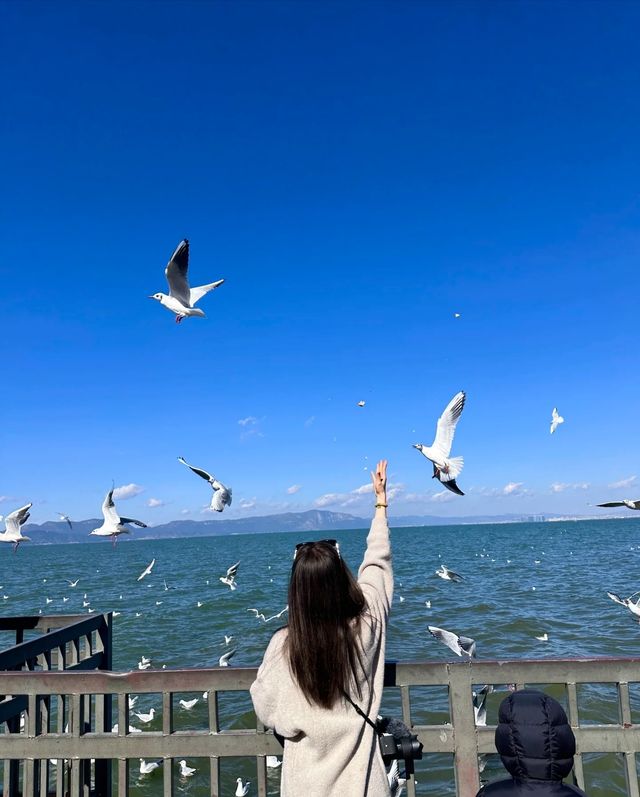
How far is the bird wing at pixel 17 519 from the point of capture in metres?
10.6

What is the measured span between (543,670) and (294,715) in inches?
48.6

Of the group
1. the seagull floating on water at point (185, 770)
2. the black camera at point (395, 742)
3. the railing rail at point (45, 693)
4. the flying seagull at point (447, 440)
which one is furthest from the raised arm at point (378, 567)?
the seagull floating on water at point (185, 770)

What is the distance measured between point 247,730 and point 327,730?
0.74 metres

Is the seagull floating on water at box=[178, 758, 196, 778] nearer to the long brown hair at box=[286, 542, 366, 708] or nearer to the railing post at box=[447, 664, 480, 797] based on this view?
the railing post at box=[447, 664, 480, 797]

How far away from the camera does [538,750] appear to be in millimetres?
2264

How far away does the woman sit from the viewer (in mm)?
2309

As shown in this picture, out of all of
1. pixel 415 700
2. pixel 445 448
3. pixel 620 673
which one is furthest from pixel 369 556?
pixel 415 700

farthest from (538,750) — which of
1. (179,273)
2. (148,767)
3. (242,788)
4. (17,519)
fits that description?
(17,519)

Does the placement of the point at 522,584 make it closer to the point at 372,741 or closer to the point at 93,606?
the point at 93,606

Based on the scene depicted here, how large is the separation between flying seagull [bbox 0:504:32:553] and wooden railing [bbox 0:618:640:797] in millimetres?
8053

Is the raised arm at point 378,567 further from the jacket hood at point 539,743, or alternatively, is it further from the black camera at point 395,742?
the jacket hood at point 539,743

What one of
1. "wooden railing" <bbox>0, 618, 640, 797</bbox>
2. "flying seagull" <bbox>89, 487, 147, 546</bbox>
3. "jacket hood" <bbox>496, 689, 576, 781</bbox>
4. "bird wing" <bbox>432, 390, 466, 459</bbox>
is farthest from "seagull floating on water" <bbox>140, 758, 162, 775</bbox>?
"jacket hood" <bbox>496, 689, 576, 781</bbox>

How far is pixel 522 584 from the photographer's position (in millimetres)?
30531

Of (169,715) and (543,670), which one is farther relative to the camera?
(169,715)
